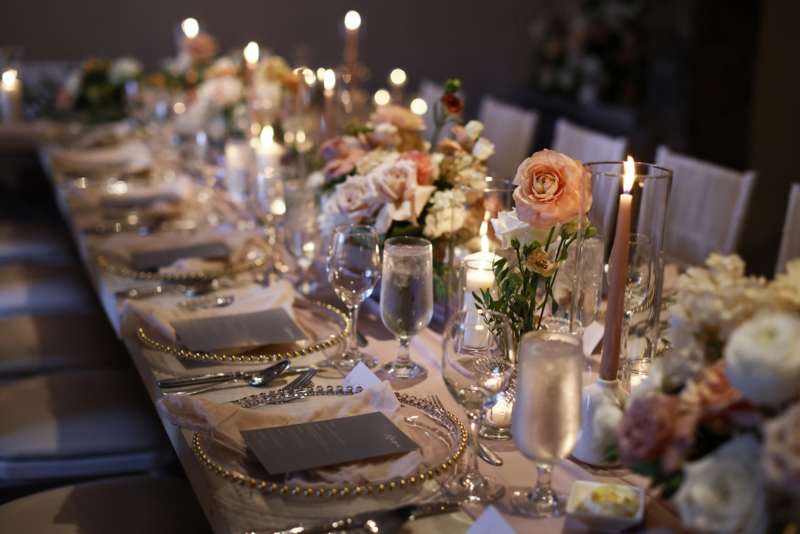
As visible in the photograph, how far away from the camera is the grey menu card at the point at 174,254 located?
64.2 inches

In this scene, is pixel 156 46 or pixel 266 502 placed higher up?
pixel 156 46

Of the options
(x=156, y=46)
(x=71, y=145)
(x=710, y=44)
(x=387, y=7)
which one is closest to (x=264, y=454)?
(x=71, y=145)

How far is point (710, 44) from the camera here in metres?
4.51

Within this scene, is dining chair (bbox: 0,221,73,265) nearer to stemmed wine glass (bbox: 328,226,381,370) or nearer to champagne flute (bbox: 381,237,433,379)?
stemmed wine glass (bbox: 328,226,381,370)

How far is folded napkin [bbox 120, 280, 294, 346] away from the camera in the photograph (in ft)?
4.17

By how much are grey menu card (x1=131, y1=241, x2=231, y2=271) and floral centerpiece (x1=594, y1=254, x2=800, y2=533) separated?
1161 mm

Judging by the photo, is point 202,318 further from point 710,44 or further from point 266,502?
point 710,44

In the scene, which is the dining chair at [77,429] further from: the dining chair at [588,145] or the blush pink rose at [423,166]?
the dining chair at [588,145]

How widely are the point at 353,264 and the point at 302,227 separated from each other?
0.39 metres

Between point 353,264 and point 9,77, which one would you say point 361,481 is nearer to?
point 353,264

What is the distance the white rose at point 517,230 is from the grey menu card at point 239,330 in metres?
0.40

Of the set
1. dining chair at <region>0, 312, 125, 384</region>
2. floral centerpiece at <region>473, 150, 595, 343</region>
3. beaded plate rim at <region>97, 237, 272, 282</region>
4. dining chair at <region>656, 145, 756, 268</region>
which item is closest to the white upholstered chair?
dining chair at <region>656, 145, 756, 268</region>

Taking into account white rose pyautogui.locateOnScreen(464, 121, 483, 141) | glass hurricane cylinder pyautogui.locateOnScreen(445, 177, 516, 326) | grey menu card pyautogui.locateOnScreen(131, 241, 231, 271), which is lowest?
grey menu card pyautogui.locateOnScreen(131, 241, 231, 271)

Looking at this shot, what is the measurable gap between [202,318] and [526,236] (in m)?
0.60
